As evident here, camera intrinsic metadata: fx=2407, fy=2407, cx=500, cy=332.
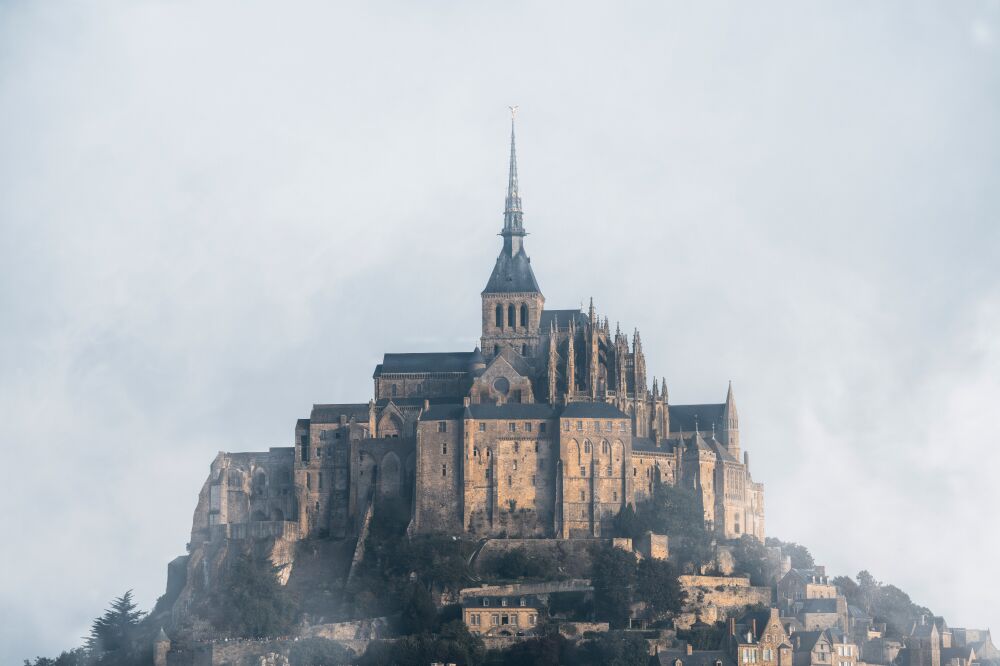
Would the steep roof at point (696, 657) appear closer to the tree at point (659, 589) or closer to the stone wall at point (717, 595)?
the tree at point (659, 589)

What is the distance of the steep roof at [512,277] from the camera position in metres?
143

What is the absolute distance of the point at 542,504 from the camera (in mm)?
130750

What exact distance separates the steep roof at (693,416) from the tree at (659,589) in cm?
1532

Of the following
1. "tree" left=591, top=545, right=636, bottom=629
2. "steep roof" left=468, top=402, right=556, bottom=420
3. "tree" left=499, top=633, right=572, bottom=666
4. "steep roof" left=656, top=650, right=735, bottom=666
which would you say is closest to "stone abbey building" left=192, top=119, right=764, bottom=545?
"steep roof" left=468, top=402, right=556, bottom=420

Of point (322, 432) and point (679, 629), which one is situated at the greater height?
point (322, 432)

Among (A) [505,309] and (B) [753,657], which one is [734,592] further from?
(A) [505,309]

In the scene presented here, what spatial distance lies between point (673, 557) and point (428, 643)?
15.4m

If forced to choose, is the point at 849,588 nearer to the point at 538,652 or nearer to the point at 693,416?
the point at 693,416

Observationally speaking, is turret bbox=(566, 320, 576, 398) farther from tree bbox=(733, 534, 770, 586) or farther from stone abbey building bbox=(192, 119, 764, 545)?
tree bbox=(733, 534, 770, 586)

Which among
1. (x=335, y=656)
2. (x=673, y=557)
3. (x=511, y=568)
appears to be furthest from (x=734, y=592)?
(x=335, y=656)

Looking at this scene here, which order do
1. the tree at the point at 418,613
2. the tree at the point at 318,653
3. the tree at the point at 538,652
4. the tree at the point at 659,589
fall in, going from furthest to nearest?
the tree at the point at 659,589 < the tree at the point at 418,613 < the tree at the point at 318,653 < the tree at the point at 538,652

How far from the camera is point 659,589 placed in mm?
123312

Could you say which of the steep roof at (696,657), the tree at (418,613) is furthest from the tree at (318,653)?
the steep roof at (696,657)

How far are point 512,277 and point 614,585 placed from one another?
26.2m
